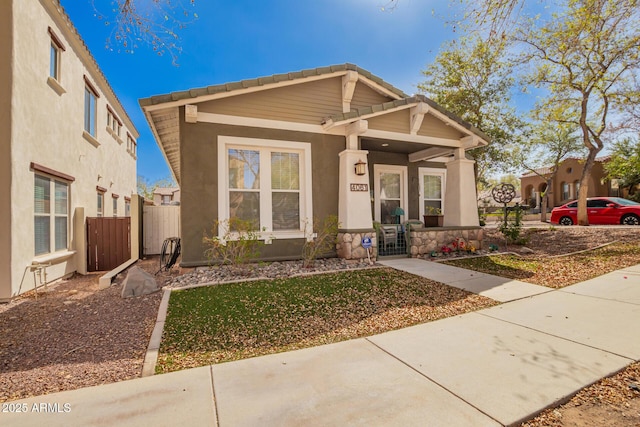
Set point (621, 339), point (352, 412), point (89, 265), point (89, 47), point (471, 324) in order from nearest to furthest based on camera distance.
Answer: point (352, 412)
point (621, 339)
point (471, 324)
point (89, 265)
point (89, 47)

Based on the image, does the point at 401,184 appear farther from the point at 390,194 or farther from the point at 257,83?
the point at 257,83

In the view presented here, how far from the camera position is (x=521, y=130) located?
14.2 metres

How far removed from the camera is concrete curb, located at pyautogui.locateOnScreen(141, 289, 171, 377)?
2.91 meters

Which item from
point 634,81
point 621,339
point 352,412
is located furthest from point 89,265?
point 634,81

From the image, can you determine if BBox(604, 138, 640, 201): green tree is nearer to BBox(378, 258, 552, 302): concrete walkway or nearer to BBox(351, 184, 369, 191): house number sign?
BBox(378, 258, 552, 302): concrete walkway

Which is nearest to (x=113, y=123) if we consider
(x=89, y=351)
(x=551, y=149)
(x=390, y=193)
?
(x=390, y=193)

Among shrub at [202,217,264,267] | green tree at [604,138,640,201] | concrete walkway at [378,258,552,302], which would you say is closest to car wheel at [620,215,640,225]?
green tree at [604,138,640,201]

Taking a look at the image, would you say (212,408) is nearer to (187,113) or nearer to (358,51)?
(187,113)

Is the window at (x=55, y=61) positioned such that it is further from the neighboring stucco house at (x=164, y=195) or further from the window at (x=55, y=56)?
the neighboring stucco house at (x=164, y=195)

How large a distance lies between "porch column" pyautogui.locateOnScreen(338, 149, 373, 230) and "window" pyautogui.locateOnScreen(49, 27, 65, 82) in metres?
7.07

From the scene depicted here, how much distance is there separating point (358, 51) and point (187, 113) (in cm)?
571

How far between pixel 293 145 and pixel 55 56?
6088 millimetres

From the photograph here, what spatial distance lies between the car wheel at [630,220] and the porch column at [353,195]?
14259 mm

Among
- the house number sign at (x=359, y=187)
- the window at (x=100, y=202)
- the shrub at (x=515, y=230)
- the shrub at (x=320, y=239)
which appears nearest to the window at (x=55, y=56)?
the window at (x=100, y=202)
